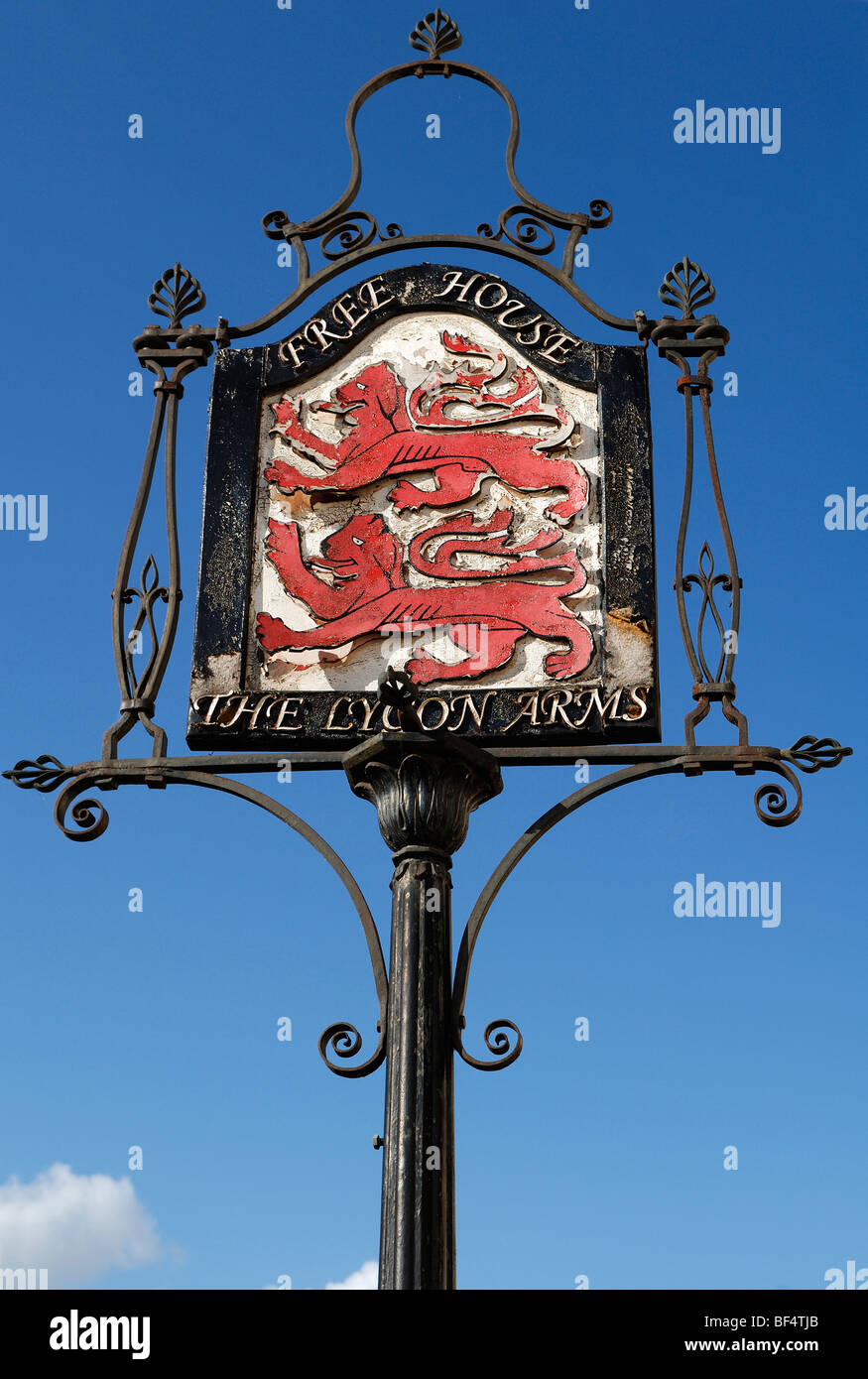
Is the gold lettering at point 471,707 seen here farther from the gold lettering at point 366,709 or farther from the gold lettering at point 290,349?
the gold lettering at point 290,349

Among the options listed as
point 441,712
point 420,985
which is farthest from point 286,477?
point 420,985

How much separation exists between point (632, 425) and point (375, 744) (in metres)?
2.16

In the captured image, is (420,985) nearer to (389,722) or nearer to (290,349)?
(389,722)

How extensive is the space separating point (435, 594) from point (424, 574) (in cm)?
12

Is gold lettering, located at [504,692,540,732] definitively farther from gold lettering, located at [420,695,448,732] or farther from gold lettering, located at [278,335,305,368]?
gold lettering, located at [278,335,305,368]

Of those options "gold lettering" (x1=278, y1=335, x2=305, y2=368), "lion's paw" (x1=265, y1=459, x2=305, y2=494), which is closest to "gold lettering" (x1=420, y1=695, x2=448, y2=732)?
"lion's paw" (x1=265, y1=459, x2=305, y2=494)

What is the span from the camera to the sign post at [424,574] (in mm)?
6547

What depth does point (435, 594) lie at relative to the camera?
7.36 metres

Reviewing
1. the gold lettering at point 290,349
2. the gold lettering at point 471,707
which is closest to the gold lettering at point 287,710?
the gold lettering at point 471,707

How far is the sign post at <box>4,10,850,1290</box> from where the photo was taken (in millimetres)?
6547

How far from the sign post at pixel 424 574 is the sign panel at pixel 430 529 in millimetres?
11
